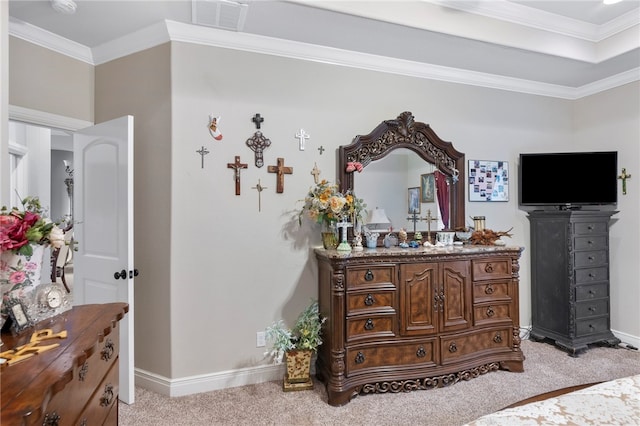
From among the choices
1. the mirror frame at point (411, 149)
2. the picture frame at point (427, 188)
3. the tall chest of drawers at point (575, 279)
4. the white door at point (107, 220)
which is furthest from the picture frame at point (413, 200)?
the white door at point (107, 220)

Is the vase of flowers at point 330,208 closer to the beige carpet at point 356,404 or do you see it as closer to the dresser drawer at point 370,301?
the dresser drawer at point 370,301

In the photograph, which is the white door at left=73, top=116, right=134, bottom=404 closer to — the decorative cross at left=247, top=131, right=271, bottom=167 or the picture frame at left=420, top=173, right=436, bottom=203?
the decorative cross at left=247, top=131, right=271, bottom=167

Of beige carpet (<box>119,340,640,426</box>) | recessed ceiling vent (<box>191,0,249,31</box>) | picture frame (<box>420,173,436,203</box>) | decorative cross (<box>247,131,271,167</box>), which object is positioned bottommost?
beige carpet (<box>119,340,640,426</box>)

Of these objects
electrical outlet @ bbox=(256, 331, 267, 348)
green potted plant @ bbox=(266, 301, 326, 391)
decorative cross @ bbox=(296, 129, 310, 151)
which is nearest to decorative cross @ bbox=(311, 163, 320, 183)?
decorative cross @ bbox=(296, 129, 310, 151)

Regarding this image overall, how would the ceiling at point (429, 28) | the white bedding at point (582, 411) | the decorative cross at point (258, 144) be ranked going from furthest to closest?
the decorative cross at point (258, 144) → the ceiling at point (429, 28) → the white bedding at point (582, 411)

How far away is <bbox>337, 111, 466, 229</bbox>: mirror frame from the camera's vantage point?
289 centimetres

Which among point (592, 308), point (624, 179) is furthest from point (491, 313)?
point (624, 179)

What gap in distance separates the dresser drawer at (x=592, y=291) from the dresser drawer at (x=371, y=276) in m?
2.06

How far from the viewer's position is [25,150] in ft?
13.7

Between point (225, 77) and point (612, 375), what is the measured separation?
392cm

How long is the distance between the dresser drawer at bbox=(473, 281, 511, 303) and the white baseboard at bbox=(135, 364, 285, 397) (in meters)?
1.68

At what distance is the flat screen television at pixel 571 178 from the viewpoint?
131 inches

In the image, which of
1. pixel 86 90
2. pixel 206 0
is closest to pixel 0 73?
pixel 206 0

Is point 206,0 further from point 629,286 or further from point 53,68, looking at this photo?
point 629,286
